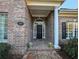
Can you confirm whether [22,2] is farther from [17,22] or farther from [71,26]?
[71,26]

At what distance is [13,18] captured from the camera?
10.2 meters

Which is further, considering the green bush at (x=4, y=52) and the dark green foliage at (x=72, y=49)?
the dark green foliage at (x=72, y=49)

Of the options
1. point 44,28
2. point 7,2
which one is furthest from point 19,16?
point 44,28

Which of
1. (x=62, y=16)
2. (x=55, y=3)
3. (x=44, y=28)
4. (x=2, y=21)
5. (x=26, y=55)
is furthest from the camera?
(x=44, y=28)

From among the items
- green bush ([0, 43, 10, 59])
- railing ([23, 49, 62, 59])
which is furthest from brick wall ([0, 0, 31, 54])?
green bush ([0, 43, 10, 59])

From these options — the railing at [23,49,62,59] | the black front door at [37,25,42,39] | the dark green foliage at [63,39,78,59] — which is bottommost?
the railing at [23,49,62,59]

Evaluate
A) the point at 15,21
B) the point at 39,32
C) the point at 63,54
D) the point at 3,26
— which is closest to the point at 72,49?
the point at 63,54

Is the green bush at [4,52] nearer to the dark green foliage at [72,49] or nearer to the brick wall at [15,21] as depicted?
the brick wall at [15,21]

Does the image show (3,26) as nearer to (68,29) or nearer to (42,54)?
(42,54)

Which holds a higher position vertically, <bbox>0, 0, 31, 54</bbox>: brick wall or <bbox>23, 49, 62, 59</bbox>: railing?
<bbox>0, 0, 31, 54</bbox>: brick wall

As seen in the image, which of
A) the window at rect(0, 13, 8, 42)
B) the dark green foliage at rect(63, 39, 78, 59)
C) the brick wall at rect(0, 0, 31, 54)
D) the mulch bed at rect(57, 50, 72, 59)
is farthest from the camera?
the mulch bed at rect(57, 50, 72, 59)

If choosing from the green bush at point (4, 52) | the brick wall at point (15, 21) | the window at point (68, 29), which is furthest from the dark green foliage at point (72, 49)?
the window at point (68, 29)

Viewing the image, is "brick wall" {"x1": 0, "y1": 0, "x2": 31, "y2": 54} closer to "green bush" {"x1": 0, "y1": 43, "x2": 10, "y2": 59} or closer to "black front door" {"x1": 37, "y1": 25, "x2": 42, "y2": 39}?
"green bush" {"x1": 0, "y1": 43, "x2": 10, "y2": 59}

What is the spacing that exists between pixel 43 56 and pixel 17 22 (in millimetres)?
2532
